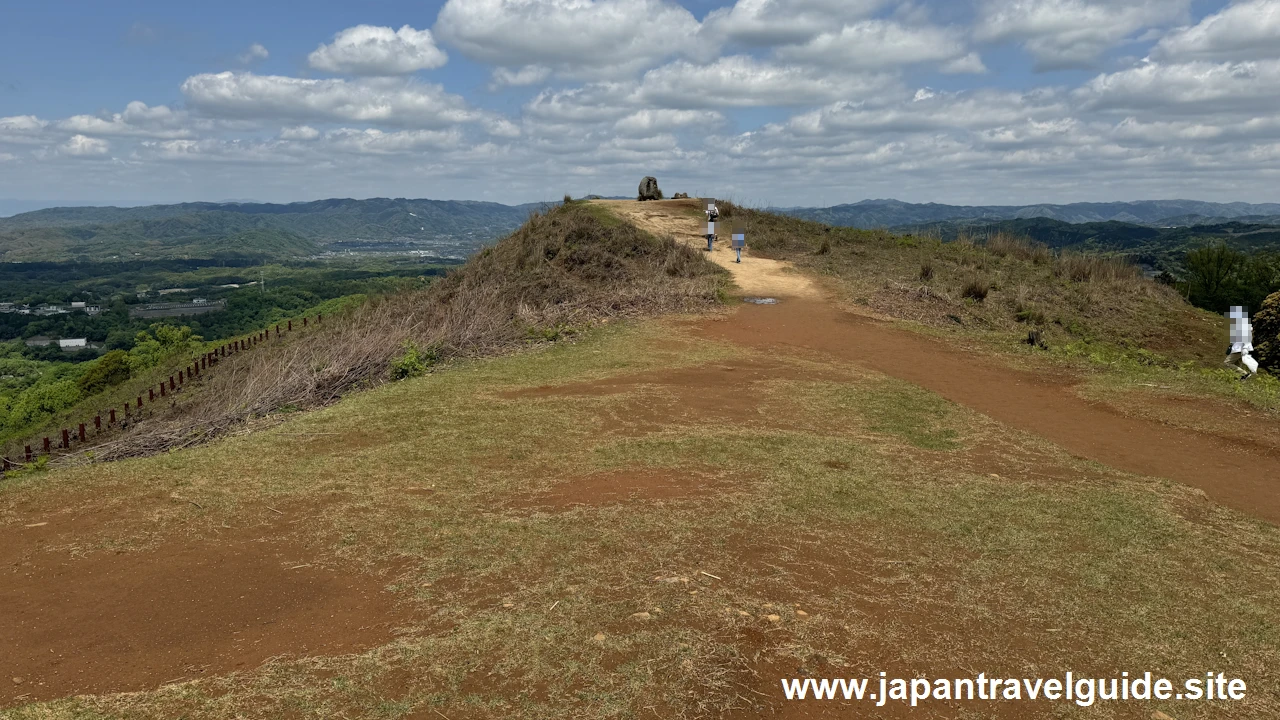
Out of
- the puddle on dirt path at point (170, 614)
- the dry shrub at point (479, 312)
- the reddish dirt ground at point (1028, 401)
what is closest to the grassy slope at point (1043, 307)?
the reddish dirt ground at point (1028, 401)

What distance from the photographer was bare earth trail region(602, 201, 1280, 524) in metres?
7.77

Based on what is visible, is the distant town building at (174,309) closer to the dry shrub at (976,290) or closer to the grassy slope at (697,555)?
the dry shrub at (976,290)

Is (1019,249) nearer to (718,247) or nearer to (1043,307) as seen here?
(1043,307)

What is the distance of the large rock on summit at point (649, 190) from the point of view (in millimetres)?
32625

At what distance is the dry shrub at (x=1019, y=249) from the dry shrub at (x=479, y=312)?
1206cm

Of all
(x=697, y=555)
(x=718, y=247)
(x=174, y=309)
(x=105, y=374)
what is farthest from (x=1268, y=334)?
(x=174, y=309)

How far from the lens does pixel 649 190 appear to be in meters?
32.8

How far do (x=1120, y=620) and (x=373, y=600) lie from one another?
16.7ft

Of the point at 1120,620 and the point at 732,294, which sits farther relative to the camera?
the point at 732,294

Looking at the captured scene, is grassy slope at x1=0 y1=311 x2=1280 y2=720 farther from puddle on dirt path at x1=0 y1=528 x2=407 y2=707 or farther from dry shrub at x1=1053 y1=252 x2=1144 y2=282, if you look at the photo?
dry shrub at x1=1053 y1=252 x2=1144 y2=282

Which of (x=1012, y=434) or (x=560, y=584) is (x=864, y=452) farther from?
(x=560, y=584)

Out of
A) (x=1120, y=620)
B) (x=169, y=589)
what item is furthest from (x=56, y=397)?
(x=1120, y=620)

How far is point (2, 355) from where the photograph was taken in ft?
240

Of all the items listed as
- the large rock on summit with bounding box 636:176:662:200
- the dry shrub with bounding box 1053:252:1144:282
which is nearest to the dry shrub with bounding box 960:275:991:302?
the dry shrub with bounding box 1053:252:1144:282
